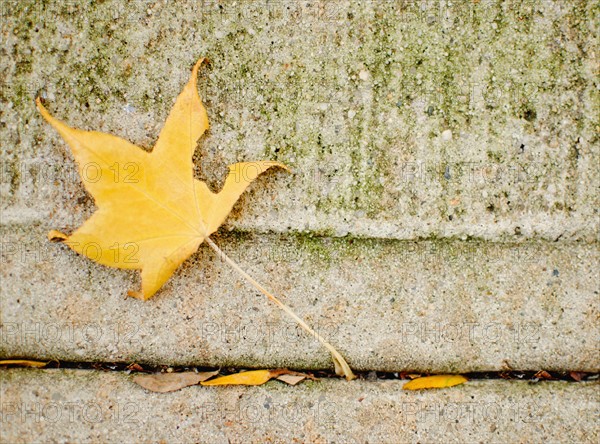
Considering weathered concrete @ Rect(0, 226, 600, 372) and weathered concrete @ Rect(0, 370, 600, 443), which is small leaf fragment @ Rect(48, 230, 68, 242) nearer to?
weathered concrete @ Rect(0, 226, 600, 372)

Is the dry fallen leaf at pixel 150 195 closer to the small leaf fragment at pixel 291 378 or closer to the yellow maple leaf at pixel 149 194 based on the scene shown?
the yellow maple leaf at pixel 149 194

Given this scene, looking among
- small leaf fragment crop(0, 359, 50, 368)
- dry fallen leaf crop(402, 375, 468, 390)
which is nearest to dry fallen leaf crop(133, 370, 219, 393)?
small leaf fragment crop(0, 359, 50, 368)

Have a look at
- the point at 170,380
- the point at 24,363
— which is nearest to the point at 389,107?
the point at 170,380

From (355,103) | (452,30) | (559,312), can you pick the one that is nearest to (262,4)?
(355,103)

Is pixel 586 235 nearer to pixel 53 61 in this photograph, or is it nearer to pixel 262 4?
pixel 262 4

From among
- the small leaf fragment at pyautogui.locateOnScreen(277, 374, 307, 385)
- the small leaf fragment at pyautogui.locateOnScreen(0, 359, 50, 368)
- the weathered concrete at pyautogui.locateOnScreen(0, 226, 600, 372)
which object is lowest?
the small leaf fragment at pyautogui.locateOnScreen(277, 374, 307, 385)

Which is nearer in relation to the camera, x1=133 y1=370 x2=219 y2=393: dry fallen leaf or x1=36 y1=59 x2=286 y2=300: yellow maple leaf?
x1=36 y1=59 x2=286 y2=300: yellow maple leaf
